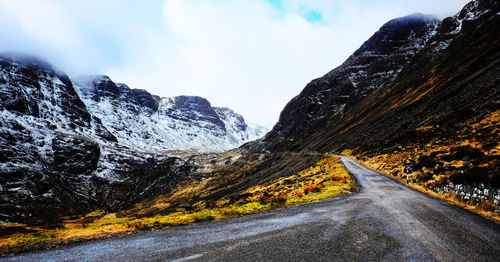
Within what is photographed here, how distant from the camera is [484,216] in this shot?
1155 centimetres

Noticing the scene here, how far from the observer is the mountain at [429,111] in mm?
19438

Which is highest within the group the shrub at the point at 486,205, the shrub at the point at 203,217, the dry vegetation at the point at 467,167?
the shrub at the point at 203,217

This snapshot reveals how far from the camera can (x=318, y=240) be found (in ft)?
26.6

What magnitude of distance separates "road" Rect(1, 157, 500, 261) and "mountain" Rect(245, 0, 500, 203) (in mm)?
6320

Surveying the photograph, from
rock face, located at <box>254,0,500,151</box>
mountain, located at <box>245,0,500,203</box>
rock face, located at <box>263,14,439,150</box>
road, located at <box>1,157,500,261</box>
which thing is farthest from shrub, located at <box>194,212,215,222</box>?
rock face, located at <box>263,14,439,150</box>

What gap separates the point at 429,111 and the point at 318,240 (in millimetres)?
64075

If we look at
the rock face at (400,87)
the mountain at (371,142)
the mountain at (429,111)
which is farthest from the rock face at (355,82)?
the mountain at (371,142)

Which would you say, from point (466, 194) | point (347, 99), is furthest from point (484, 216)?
point (347, 99)

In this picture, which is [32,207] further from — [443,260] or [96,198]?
[443,260]

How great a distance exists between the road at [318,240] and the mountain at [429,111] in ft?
20.7

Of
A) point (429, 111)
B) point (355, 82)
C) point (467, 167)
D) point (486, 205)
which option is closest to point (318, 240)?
point (486, 205)

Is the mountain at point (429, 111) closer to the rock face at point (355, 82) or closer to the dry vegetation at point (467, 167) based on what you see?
the dry vegetation at point (467, 167)

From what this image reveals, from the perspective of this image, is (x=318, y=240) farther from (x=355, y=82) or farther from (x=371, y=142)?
(x=355, y=82)

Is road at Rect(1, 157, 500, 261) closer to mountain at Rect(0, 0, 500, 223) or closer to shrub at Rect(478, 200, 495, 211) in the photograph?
shrub at Rect(478, 200, 495, 211)
